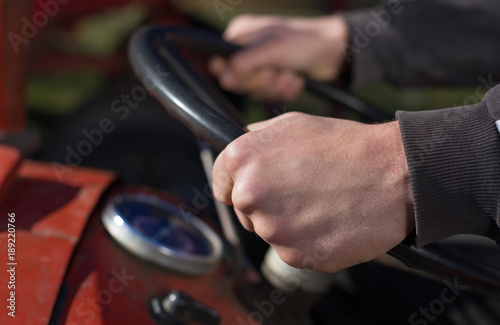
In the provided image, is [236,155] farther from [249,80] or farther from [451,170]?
[249,80]

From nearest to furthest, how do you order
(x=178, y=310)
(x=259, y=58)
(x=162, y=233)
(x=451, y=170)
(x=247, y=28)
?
(x=451, y=170), (x=178, y=310), (x=162, y=233), (x=259, y=58), (x=247, y=28)

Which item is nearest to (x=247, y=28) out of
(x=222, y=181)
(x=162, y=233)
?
(x=162, y=233)

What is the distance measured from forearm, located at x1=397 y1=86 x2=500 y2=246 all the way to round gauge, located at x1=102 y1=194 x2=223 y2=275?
386 mm

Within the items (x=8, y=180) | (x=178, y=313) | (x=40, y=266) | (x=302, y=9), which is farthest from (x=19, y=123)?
(x=302, y=9)

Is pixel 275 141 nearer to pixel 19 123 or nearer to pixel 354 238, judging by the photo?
pixel 354 238

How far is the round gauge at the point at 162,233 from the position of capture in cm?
89

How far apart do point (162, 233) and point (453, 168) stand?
49 cm

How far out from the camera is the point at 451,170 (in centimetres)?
68

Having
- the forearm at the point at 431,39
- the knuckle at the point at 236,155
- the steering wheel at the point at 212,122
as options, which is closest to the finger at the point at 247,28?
the forearm at the point at 431,39

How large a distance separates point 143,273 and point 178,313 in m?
0.10

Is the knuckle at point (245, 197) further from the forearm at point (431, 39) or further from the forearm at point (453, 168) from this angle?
the forearm at point (431, 39)

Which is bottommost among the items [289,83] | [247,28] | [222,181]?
[289,83]

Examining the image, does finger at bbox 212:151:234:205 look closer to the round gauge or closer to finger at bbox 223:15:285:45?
the round gauge

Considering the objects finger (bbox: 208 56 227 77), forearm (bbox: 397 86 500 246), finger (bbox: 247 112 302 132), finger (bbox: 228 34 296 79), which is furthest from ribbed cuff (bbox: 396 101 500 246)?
finger (bbox: 208 56 227 77)
